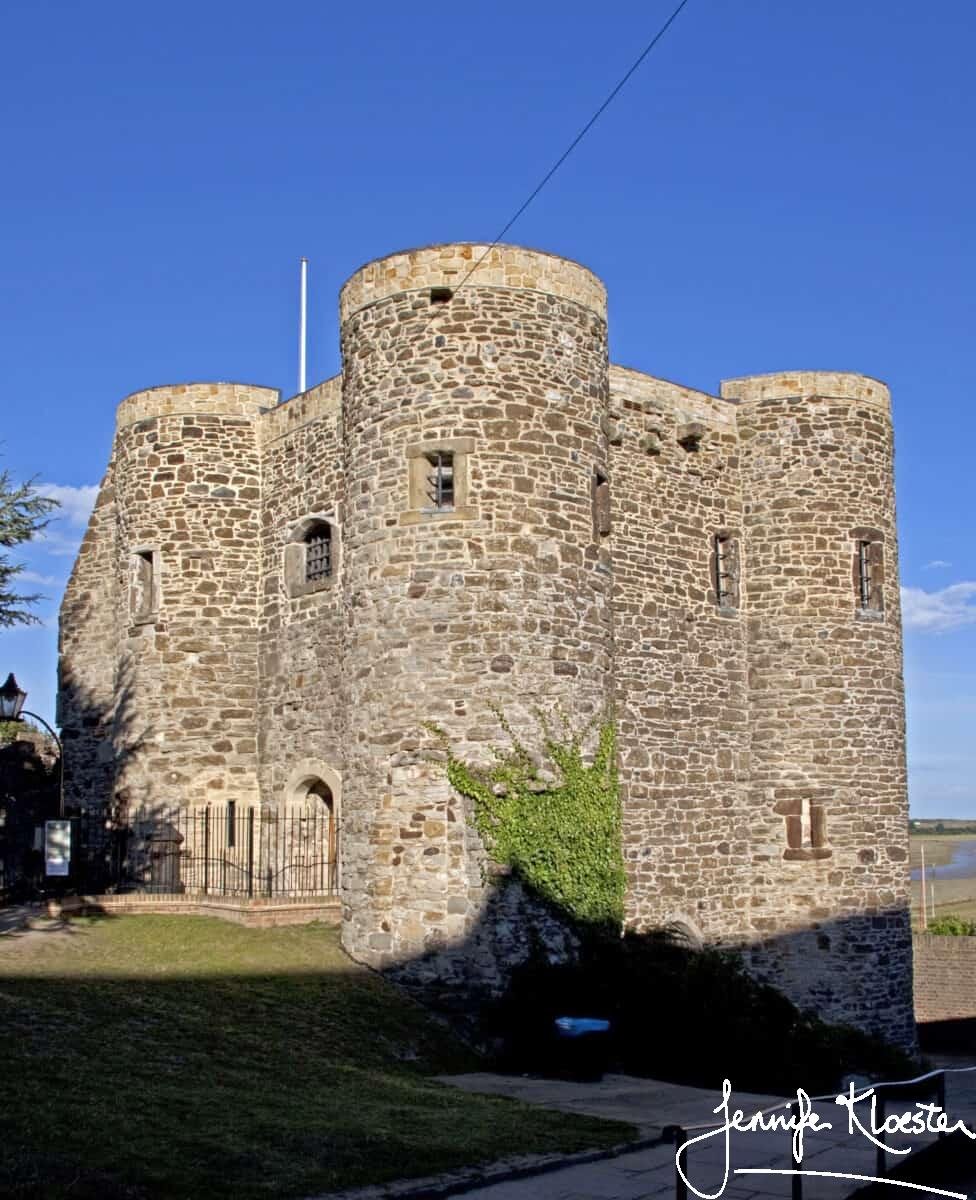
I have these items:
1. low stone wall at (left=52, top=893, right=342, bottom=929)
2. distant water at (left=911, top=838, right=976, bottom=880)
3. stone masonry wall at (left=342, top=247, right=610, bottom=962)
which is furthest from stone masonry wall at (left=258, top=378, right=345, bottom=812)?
distant water at (left=911, top=838, right=976, bottom=880)

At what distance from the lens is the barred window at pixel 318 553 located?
2119 cm

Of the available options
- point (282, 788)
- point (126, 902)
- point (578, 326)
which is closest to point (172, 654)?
point (282, 788)

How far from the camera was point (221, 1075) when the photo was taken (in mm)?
11352

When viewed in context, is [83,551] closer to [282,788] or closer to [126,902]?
[282,788]

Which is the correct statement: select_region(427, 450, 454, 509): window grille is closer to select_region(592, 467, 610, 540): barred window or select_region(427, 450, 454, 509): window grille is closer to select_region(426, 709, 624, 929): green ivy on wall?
select_region(592, 467, 610, 540): barred window

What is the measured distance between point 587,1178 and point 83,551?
63.6 feet

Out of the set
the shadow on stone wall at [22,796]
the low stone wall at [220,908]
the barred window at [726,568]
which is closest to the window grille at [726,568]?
the barred window at [726,568]

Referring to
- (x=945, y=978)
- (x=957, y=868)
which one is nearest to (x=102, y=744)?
Answer: (x=945, y=978)

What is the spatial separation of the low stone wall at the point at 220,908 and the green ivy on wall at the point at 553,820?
3.58 metres

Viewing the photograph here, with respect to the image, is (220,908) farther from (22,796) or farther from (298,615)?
(22,796)

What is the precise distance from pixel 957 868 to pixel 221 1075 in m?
107

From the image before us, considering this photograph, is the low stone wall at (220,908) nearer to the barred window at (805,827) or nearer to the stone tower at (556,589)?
the stone tower at (556,589)

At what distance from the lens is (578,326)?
1827cm

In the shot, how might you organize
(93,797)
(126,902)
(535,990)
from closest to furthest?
(535,990) < (126,902) < (93,797)
